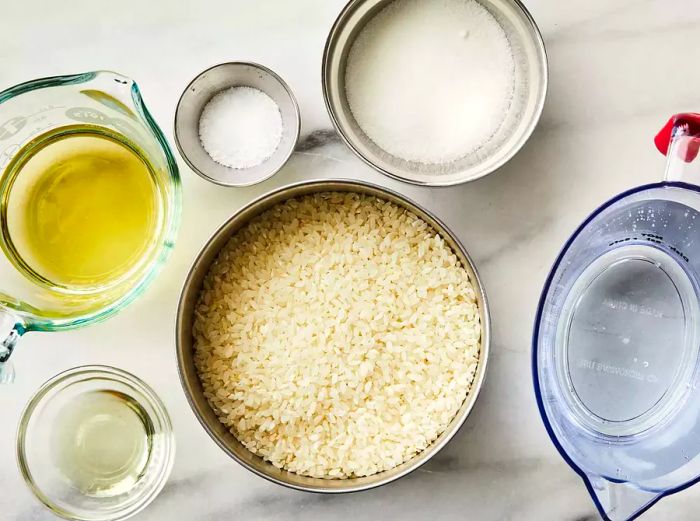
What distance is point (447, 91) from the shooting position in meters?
1.15

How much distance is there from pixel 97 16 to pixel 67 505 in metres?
0.79

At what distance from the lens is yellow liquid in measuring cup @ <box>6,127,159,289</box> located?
113 cm

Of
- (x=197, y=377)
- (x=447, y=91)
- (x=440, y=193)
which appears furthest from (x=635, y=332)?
(x=197, y=377)

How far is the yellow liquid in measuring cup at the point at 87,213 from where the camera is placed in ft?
3.71

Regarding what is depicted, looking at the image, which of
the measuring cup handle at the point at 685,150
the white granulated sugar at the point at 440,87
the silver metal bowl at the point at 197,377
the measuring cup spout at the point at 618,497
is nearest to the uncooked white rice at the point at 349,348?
the silver metal bowl at the point at 197,377

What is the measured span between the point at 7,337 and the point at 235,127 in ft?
1.48

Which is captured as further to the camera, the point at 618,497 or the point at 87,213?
the point at 87,213

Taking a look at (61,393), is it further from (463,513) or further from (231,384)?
(463,513)

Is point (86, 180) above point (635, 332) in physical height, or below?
above

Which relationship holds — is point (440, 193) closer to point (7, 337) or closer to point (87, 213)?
point (87, 213)

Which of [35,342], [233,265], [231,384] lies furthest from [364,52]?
[35,342]

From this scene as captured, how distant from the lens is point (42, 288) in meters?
1.12

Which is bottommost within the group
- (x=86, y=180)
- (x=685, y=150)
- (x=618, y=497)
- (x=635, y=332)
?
(x=618, y=497)

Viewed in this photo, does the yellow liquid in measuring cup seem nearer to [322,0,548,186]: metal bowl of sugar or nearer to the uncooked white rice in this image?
the uncooked white rice
